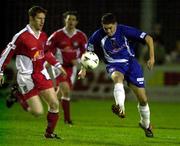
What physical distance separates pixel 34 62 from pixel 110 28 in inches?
52.9

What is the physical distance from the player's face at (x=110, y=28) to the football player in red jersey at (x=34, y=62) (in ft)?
3.23

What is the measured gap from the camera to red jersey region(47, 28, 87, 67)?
13.9 metres

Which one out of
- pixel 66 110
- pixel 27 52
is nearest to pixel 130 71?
pixel 27 52

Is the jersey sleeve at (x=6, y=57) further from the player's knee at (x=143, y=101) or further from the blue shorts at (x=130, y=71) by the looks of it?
the player's knee at (x=143, y=101)

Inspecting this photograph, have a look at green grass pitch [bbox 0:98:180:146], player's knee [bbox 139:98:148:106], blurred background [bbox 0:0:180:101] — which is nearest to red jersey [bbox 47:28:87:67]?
green grass pitch [bbox 0:98:180:146]

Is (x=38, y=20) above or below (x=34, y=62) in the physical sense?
above

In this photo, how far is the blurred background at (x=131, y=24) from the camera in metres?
20.0

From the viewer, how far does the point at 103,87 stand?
2031 centimetres

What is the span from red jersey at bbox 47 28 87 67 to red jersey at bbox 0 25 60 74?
294cm

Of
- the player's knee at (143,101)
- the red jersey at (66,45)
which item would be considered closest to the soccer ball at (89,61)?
the player's knee at (143,101)

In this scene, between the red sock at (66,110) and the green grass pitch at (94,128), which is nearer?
the green grass pitch at (94,128)

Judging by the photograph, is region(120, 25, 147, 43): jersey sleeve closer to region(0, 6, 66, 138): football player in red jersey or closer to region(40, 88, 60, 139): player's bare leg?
region(0, 6, 66, 138): football player in red jersey

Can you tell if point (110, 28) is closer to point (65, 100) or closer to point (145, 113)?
point (145, 113)

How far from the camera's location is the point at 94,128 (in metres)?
12.7
